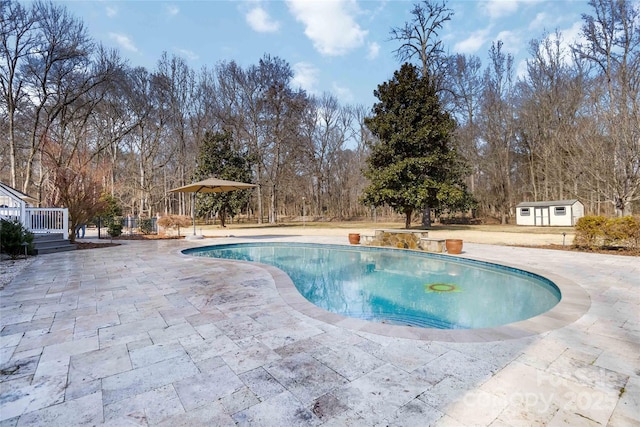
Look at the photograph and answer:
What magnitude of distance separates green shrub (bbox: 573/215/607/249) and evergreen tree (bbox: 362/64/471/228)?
6.27 meters

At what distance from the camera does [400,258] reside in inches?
331

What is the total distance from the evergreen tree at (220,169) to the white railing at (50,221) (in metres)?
11.4

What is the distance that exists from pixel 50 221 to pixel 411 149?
49.6 ft

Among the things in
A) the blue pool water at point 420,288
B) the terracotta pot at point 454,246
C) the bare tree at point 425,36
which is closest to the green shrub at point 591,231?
the terracotta pot at point 454,246

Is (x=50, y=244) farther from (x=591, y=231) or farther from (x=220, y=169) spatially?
(x=591, y=231)

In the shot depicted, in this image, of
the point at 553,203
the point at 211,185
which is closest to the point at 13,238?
the point at 211,185

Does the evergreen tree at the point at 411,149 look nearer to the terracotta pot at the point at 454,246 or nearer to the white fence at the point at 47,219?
the terracotta pot at the point at 454,246

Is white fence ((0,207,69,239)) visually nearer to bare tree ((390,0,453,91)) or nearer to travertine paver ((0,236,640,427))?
travertine paver ((0,236,640,427))

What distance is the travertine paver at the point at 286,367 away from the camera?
170cm

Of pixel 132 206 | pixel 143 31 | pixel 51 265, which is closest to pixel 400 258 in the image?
pixel 51 265

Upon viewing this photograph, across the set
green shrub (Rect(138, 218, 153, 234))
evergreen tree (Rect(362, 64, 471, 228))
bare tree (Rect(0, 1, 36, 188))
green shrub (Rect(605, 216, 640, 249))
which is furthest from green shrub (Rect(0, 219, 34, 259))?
green shrub (Rect(605, 216, 640, 249))

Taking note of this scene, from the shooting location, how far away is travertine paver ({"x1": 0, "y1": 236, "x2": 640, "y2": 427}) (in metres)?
1.70

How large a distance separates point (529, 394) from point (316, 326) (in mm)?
1791

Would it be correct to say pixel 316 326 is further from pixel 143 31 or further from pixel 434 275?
pixel 143 31
